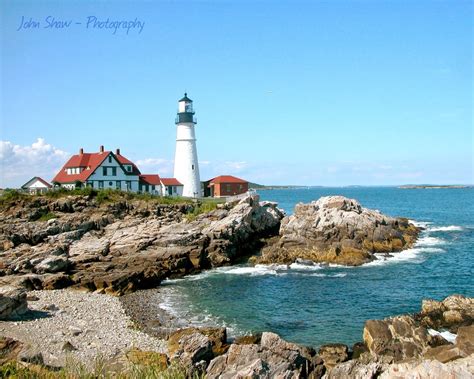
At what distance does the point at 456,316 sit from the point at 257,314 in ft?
29.3

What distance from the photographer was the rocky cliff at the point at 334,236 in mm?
35906

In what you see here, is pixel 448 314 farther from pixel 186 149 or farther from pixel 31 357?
pixel 186 149

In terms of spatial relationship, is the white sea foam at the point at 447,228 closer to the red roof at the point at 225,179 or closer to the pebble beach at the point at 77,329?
the red roof at the point at 225,179

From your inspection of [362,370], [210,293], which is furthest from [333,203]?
[362,370]

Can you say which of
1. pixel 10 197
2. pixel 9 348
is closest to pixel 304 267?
pixel 9 348

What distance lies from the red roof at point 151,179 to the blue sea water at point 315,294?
27.2 meters

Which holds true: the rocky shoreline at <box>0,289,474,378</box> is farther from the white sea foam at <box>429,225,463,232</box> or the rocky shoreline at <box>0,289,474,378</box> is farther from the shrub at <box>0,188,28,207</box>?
the white sea foam at <box>429,225,463,232</box>

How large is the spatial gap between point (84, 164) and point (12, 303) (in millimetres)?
37018

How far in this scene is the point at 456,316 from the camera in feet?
66.1

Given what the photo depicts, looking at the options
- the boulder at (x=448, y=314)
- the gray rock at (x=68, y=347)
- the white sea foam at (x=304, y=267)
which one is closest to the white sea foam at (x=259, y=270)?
the white sea foam at (x=304, y=267)

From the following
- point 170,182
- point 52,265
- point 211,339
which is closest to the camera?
point 211,339

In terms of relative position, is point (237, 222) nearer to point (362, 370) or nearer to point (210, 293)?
point (210, 293)

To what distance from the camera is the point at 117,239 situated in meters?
35.5

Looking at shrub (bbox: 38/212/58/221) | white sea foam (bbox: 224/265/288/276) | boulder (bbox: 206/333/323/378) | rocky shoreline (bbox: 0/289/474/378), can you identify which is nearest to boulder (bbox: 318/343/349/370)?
rocky shoreline (bbox: 0/289/474/378)
